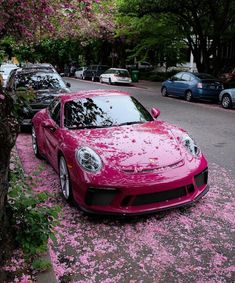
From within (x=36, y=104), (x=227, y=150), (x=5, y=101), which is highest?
(x=5, y=101)

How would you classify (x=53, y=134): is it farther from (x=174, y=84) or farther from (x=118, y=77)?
(x=118, y=77)

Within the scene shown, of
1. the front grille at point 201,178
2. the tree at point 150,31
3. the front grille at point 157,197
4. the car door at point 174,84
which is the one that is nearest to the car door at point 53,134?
the front grille at point 157,197

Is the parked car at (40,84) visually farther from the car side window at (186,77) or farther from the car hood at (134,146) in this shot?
the car side window at (186,77)

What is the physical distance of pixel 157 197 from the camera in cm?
464

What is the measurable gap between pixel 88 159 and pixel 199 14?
19.3m

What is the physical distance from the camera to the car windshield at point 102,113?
233 inches

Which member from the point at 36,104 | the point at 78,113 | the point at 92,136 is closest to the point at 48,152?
the point at 78,113

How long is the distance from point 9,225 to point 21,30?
28.0 feet

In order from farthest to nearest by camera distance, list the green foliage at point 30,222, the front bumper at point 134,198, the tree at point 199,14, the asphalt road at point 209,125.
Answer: the tree at point 199,14, the asphalt road at point 209,125, the front bumper at point 134,198, the green foliage at point 30,222

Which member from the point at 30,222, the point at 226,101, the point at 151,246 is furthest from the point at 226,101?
the point at 30,222

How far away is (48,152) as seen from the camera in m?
6.53

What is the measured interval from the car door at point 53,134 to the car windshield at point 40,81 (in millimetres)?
4225

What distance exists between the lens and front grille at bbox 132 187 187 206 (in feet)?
15.0

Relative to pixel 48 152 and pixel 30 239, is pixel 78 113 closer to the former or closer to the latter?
pixel 48 152
